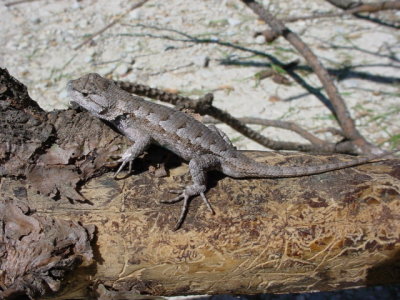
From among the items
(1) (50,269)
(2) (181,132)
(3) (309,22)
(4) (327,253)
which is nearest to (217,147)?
(2) (181,132)

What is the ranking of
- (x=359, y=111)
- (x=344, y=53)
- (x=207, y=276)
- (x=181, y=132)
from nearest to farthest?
(x=207, y=276) → (x=181, y=132) → (x=359, y=111) → (x=344, y=53)

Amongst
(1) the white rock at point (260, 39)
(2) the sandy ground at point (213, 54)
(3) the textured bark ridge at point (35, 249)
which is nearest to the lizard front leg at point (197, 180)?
(3) the textured bark ridge at point (35, 249)

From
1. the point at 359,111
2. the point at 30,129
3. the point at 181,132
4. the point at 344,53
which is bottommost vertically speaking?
the point at 359,111

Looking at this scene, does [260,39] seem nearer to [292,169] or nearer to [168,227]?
[292,169]

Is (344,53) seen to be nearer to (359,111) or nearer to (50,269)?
(359,111)

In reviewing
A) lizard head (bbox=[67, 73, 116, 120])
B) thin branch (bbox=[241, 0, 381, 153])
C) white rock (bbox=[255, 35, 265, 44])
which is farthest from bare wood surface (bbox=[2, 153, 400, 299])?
white rock (bbox=[255, 35, 265, 44])

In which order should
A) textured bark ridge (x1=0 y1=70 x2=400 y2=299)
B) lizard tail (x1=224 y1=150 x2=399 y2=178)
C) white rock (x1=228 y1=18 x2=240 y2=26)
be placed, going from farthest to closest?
white rock (x1=228 y1=18 x2=240 y2=26) → lizard tail (x1=224 y1=150 x2=399 y2=178) → textured bark ridge (x1=0 y1=70 x2=400 y2=299)

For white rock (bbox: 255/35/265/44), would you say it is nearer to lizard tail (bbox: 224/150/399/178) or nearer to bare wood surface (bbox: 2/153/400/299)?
lizard tail (bbox: 224/150/399/178)

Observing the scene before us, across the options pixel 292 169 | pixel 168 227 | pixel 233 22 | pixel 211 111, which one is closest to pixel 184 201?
pixel 168 227
